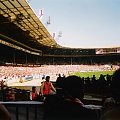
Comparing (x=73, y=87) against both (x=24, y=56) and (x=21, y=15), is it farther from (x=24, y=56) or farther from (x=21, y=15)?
(x=24, y=56)

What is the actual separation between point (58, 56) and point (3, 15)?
61866mm

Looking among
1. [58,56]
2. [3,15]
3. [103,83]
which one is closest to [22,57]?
[58,56]

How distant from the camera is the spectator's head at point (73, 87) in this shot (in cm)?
284

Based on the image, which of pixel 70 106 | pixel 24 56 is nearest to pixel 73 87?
pixel 70 106

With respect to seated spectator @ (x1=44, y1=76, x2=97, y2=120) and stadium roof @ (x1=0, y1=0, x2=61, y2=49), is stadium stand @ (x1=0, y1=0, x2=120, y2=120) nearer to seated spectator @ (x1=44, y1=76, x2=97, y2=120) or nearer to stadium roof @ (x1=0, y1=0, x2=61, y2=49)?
stadium roof @ (x1=0, y1=0, x2=61, y2=49)

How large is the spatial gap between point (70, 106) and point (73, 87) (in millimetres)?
179

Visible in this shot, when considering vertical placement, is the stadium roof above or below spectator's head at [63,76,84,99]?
above

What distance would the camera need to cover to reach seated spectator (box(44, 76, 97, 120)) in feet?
9.11

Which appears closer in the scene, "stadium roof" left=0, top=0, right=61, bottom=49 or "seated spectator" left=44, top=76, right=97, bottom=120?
"seated spectator" left=44, top=76, right=97, bottom=120

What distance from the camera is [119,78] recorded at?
2301 mm

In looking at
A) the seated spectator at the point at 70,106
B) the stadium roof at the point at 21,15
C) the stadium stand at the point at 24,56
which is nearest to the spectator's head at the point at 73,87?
the seated spectator at the point at 70,106

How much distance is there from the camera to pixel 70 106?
2.84 m

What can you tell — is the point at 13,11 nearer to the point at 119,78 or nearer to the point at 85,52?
the point at 119,78

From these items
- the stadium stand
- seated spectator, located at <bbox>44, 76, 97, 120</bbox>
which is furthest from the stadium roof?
seated spectator, located at <bbox>44, 76, 97, 120</bbox>
